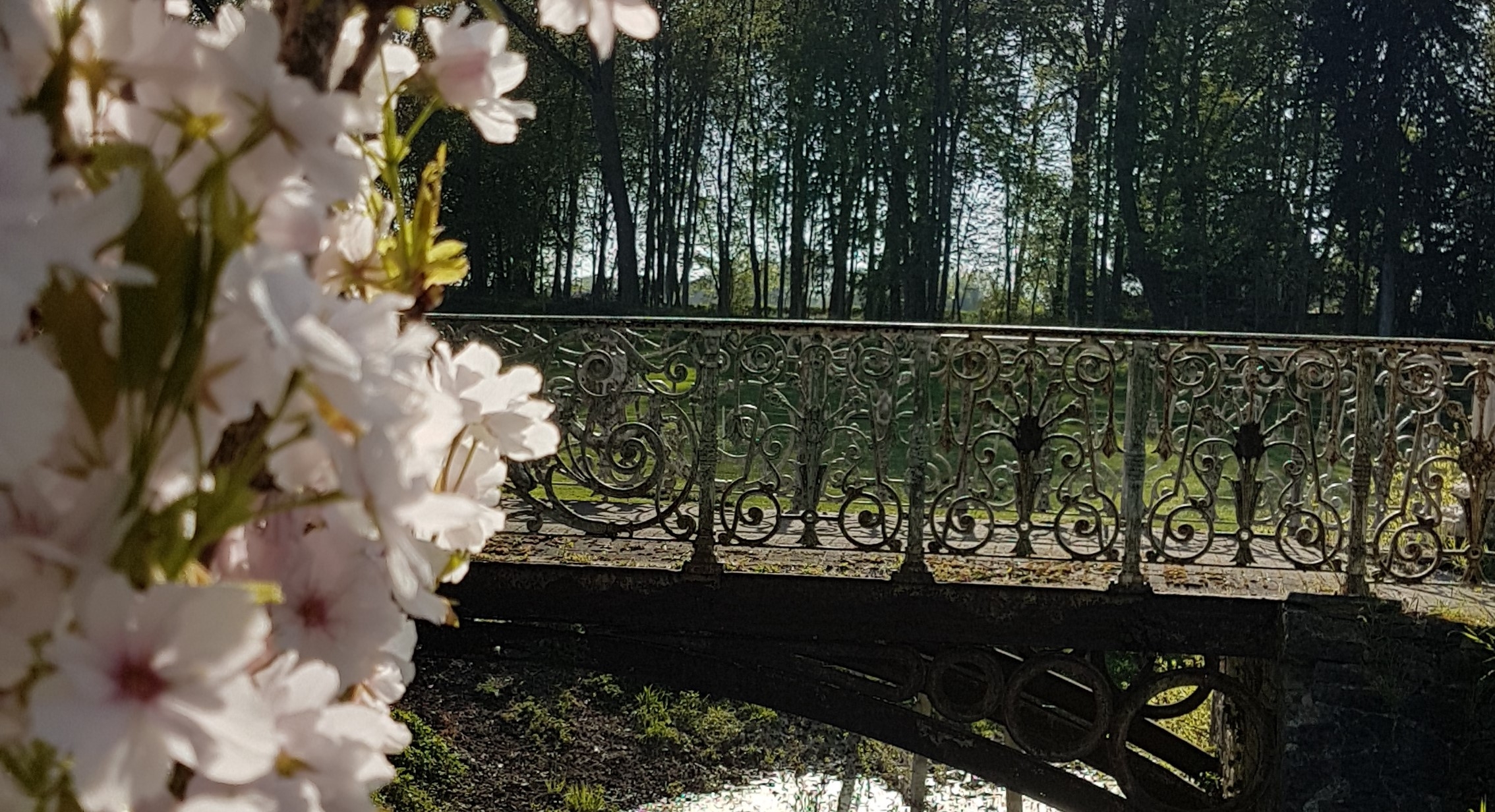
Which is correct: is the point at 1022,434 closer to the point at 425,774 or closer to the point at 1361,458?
the point at 1361,458

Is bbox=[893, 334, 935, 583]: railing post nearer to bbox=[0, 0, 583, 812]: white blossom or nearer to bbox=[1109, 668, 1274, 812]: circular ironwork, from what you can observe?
bbox=[1109, 668, 1274, 812]: circular ironwork

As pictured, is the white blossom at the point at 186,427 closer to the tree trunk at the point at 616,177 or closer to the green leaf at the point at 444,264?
the green leaf at the point at 444,264

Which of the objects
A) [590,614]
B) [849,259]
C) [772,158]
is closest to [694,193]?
[772,158]

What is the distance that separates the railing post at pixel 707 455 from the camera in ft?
15.4

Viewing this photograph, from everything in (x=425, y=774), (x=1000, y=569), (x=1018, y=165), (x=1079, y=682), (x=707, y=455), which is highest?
(x=1018, y=165)

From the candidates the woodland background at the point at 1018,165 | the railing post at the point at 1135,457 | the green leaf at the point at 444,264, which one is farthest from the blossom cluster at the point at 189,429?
the woodland background at the point at 1018,165

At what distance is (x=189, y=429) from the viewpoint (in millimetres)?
390

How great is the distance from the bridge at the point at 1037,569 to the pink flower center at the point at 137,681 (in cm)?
433

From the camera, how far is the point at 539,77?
21.1 meters

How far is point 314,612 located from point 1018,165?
22.7 m

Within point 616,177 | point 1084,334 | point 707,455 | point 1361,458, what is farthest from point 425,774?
point 616,177

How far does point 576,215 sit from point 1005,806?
623 inches

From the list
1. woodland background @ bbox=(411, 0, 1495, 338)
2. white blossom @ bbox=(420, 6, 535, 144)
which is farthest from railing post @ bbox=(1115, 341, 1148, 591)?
woodland background @ bbox=(411, 0, 1495, 338)

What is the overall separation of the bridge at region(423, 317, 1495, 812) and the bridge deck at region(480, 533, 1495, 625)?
18 millimetres
